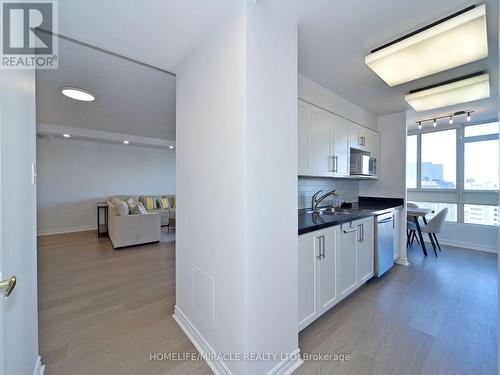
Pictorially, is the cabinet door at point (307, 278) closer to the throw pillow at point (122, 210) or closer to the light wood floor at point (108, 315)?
the light wood floor at point (108, 315)

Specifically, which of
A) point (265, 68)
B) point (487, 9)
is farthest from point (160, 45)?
point (487, 9)

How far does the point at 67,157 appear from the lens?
5129 millimetres

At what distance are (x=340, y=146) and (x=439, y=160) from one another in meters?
3.29

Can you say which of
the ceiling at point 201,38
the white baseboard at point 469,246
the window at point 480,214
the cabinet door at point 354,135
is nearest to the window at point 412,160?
the window at point 480,214

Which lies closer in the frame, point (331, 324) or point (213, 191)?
point (213, 191)

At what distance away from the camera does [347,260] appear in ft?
6.91

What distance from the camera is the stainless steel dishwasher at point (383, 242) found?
2.59 metres

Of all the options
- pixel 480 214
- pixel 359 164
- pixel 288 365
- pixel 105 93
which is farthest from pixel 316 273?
pixel 480 214

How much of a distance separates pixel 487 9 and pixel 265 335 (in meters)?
2.60

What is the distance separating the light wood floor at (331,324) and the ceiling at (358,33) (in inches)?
88.7

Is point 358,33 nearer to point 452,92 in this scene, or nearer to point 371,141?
point 452,92

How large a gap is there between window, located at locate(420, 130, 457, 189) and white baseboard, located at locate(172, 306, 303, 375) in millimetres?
4886

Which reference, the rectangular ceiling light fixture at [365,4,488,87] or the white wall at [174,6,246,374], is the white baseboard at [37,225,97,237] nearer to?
the white wall at [174,6,246,374]

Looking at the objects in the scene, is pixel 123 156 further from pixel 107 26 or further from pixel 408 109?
pixel 408 109
